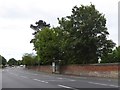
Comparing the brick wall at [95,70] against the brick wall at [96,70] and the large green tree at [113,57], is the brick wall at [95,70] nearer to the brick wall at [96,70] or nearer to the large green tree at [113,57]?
the brick wall at [96,70]

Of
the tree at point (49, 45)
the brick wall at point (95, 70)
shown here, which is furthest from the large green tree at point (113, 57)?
the brick wall at point (95, 70)

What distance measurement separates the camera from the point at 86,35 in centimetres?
5581

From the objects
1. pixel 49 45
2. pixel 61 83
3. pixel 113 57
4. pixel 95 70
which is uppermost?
pixel 49 45

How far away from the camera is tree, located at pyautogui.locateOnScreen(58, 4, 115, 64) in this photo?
55750 millimetres

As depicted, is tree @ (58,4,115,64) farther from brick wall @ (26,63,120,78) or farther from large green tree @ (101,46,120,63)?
large green tree @ (101,46,120,63)

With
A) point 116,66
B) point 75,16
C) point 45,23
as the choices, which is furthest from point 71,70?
point 45,23

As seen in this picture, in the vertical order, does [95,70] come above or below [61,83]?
above

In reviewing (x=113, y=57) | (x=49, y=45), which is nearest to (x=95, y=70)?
(x=49, y=45)

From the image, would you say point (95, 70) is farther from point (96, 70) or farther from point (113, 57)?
point (113, 57)

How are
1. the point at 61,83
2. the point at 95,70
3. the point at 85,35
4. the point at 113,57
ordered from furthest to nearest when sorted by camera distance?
the point at 113,57, the point at 85,35, the point at 95,70, the point at 61,83

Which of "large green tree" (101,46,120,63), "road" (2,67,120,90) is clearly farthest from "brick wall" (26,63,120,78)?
"large green tree" (101,46,120,63)

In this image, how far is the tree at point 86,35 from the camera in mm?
55750

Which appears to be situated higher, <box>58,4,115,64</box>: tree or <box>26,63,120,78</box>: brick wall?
<box>58,4,115,64</box>: tree

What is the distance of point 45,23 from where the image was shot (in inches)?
5285
